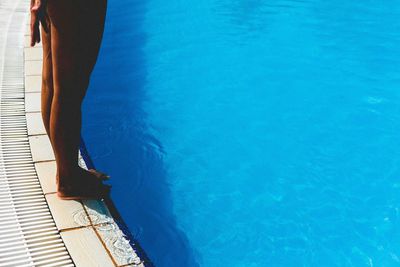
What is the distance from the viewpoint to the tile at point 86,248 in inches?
97.5

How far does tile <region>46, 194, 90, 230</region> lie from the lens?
8.89 ft

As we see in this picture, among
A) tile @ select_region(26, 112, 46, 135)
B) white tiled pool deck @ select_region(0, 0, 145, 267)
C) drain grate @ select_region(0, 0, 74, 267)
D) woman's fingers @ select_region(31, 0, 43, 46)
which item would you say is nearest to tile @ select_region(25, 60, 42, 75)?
drain grate @ select_region(0, 0, 74, 267)

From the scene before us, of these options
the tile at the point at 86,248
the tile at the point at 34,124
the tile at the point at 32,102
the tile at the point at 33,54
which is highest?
the tile at the point at 33,54

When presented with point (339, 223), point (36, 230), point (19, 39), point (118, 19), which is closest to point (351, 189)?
point (339, 223)

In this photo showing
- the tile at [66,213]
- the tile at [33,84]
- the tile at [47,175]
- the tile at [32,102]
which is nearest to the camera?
the tile at [66,213]

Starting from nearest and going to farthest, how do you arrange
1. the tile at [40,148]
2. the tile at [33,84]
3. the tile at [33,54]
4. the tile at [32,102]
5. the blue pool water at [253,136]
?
the tile at [40,148], the blue pool water at [253,136], the tile at [32,102], the tile at [33,84], the tile at [33,54]

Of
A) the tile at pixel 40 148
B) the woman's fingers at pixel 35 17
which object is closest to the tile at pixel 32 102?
the tile at pixel 40 148

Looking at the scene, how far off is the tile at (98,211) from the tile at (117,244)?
0.05m

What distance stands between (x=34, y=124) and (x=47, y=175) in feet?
2.36

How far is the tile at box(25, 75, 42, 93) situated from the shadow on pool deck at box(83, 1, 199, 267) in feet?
2.45

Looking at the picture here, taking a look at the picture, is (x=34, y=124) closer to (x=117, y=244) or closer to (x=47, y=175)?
(x=47, y=175)

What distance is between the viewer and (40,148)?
338cm

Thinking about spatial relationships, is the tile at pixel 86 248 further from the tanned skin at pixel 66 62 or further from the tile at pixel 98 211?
the tanned skin at pixel 66 62

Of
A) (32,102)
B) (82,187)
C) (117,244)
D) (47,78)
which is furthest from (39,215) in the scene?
(32,102)
